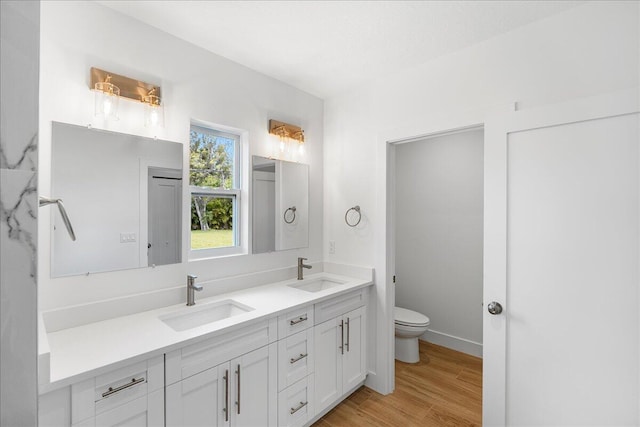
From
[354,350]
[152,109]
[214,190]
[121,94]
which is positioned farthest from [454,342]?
[121,94]

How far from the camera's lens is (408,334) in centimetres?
283

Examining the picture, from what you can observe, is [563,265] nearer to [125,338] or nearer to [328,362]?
[328,362]

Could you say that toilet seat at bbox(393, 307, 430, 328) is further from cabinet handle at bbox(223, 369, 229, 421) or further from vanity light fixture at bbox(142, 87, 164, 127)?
vanity light fixture at bbox(142, 87, 164, 127)

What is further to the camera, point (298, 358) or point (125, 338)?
point (298, 358)

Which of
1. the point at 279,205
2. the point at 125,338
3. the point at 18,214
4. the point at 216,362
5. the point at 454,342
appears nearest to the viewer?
the point at 18,214

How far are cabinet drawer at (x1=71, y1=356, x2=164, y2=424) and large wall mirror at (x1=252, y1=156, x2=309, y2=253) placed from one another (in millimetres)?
1123

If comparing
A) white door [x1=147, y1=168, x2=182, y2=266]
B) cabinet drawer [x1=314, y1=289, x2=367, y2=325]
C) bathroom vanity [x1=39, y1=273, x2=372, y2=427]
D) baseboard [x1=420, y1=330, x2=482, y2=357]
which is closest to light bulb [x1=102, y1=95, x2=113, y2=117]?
white door [x1=147, y1=168, x2=182, y2=266]

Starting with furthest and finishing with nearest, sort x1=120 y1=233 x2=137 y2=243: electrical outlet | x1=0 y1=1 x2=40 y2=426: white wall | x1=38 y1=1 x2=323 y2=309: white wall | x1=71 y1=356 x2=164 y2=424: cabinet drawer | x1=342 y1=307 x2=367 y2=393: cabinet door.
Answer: x1=342 y1=307 x2=367 y2=393: cabinet door, x1=120 y1=233 x2=137 y2=243: electrical outlet, x1=38 y1=1 x2=323 y2=309: white wall, x1=71 y1=356 x2=164 y2=424: cabinet drawer, x1=0 y1=1 x2=40 y2=426: white wall

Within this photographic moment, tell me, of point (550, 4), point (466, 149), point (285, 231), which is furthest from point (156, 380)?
point (466, 149)

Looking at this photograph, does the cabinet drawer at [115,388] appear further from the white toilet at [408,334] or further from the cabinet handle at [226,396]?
the white toilet at [408,334]

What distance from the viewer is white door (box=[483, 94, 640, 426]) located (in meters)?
1.40

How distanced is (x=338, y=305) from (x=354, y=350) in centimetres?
43

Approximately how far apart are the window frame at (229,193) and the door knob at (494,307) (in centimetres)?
169

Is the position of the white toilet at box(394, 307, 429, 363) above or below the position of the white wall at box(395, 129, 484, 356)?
below
